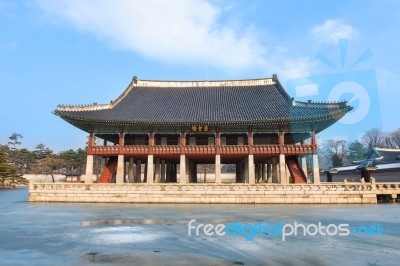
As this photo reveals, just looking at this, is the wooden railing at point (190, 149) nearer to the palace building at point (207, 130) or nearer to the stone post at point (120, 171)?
the palace building at point (207, 130)

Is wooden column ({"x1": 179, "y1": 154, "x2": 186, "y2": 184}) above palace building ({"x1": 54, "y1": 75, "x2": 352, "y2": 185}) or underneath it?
underneath

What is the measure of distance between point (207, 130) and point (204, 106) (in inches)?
188

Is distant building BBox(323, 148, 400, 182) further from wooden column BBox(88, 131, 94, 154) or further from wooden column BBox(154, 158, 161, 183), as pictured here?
wooden column BBox(88, 131, 94, 154)

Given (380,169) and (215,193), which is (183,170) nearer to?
Result: (215,193)

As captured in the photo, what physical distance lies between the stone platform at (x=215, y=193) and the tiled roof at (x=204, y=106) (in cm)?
741

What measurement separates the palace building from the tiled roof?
10cm

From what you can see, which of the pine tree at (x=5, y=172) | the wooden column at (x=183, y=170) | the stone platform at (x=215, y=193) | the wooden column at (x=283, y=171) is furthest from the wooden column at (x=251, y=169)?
the pine tree at (x=5, y=172)

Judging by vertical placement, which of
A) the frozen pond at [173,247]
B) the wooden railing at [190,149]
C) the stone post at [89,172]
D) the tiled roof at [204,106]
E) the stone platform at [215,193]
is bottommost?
the frozen pond at [173,247]

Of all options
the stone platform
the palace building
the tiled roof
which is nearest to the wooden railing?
the palace building

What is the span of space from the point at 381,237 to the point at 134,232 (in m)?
8.81

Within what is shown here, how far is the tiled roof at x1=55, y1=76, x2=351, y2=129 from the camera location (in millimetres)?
32031

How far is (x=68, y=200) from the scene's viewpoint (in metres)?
27.5

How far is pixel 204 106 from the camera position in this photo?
124ft

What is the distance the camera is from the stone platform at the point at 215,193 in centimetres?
2627
